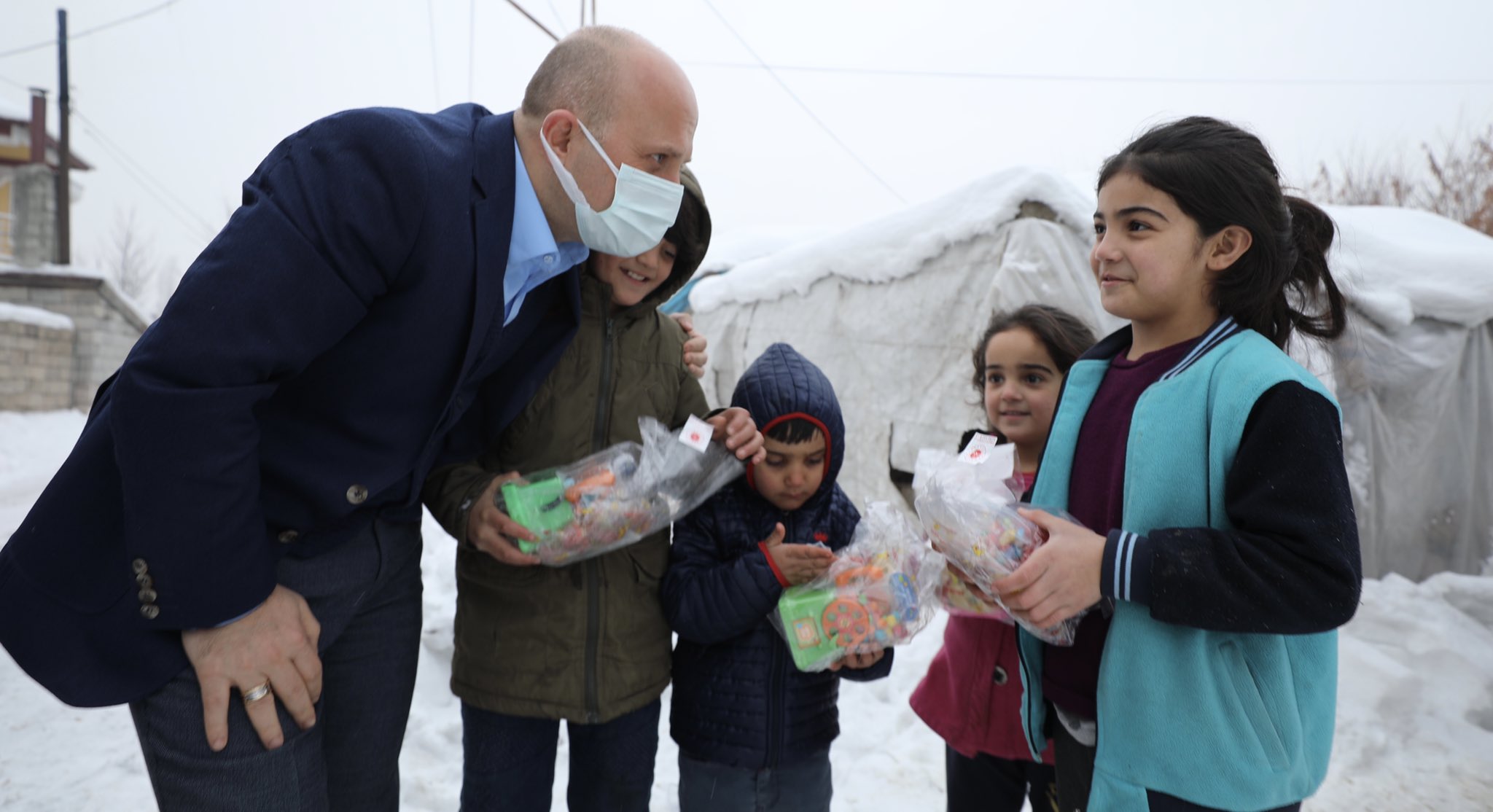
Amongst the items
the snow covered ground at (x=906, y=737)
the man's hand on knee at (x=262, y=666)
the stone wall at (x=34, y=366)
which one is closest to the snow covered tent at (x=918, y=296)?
the snow covered ground at (x=906, y=737)

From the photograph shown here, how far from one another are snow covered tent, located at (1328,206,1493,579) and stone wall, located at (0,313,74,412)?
57.4 feet

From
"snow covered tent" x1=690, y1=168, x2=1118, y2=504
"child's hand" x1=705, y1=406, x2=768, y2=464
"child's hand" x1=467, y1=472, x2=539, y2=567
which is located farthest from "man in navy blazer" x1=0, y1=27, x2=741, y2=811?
"snow covered tent" x1=690, y1=168, x2=1118, y2=504

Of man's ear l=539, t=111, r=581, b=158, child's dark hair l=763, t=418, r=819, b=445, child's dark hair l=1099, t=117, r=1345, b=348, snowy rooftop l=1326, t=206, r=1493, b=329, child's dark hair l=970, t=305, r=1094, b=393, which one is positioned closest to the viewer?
child's dark hair l=1099, t=117, r=1345, b=348

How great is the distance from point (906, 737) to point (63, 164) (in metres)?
19.4

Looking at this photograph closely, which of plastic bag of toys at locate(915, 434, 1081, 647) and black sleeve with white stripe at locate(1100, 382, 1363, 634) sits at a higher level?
black sleeve with white stripe at locate(1100, 382, 1363, 634)

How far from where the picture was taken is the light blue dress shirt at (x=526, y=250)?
5.08ft

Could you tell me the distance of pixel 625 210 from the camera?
1.60m

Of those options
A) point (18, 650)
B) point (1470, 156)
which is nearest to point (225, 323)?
point (18, 650)

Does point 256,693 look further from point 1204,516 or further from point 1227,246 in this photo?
point 1227,246

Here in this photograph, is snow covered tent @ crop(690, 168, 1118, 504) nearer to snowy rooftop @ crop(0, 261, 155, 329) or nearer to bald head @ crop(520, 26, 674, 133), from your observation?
bald head @ crop(520, 26, 674, 133)

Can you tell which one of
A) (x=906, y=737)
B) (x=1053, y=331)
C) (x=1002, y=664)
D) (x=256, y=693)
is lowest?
(x=906, y=737)

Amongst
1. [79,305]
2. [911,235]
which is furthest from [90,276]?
[911,235]

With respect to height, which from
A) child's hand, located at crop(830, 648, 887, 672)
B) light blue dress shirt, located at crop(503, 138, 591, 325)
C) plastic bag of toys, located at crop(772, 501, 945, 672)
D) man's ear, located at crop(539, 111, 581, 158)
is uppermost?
man's ear, located at crop(539, 111, 581, 158)

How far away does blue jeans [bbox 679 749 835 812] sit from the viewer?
6.30 ft
